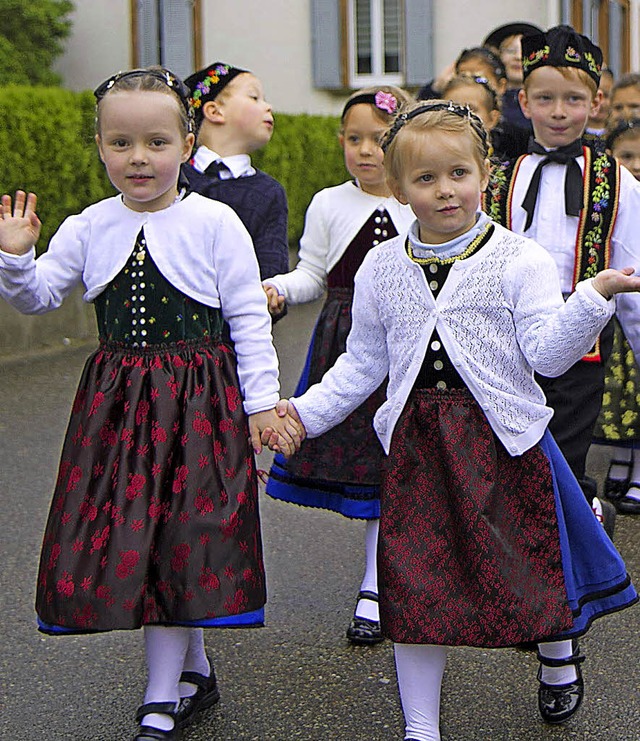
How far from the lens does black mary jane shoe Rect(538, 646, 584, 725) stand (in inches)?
130

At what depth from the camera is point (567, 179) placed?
3949 millimetres

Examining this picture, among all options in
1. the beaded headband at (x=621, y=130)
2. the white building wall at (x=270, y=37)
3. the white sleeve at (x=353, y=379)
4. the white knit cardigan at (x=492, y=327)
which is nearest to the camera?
the white knit cardigan at (x=492, y=327)

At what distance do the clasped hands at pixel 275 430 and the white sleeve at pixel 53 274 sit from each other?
59 cm

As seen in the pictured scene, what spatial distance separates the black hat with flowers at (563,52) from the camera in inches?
158

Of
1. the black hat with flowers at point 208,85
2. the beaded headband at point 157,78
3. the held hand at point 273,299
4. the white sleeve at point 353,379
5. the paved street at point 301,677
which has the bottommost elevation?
the paved street at point 301,677

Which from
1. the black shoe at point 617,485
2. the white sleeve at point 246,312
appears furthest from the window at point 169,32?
the white sleeve at point 246,312

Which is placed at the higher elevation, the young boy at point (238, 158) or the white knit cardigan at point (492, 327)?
the young boy at point (238, 158)

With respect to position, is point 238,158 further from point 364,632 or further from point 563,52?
point 364,632

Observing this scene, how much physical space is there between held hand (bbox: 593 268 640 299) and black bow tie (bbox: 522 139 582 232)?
1.15m

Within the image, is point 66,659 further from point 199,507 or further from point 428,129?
point 428,129

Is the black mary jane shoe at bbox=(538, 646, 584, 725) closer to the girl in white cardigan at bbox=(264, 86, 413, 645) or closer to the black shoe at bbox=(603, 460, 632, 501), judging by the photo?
the girl in white cardigan at bbox=(264, 86, 413, 645)

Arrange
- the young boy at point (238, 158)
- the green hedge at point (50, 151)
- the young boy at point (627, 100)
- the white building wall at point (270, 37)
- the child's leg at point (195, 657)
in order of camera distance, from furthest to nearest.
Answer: the white building wall at point (270, 37) → the green hedge at point (50, 151) → the young boy at point (627, 100) → the young boy at point (238, 158) → the child's leg at point (195, 657)

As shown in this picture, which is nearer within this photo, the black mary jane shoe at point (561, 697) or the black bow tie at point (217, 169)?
the black mary jane shoe at point (561, 697)

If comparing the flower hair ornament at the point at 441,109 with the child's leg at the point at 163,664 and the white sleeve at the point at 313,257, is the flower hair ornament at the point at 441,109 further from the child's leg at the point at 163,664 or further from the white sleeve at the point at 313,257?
the child's leg at the point at 163,664
